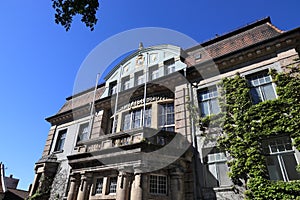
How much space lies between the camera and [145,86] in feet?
46.0

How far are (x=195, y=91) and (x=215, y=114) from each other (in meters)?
2.25

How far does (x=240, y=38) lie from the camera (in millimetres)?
13812

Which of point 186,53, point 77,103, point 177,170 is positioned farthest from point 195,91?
point 77,103

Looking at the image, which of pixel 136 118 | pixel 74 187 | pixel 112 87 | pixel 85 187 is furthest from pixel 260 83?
pixel 74 187

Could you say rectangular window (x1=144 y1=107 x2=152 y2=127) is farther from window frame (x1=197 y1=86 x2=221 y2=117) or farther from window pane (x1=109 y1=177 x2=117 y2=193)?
window pane (x1=109 y1=177 x2=117 y2=193)

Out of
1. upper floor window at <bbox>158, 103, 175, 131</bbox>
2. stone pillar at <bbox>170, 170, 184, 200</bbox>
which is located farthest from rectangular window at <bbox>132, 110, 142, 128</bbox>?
stone pillar at <bbox>170, 170, 184, 200</bbox>

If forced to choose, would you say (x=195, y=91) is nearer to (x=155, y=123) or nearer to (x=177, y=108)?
(x=177, y=108)

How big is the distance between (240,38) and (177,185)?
10.4 m

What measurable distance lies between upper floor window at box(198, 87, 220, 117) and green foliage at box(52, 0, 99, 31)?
827 centimetres

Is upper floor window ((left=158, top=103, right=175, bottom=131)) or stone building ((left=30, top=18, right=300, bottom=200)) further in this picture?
upper floor window ((left=158, top=103, right=175, bottom=131))

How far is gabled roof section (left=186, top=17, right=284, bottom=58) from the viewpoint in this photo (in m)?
12.6

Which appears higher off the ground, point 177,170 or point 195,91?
point 195,91

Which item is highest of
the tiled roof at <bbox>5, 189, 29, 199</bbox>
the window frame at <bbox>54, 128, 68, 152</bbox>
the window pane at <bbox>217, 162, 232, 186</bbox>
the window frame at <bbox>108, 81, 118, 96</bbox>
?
the window frame at <bbox>108, 81, 118, 96</bbox>

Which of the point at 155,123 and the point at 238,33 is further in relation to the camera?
the point at 238,33
